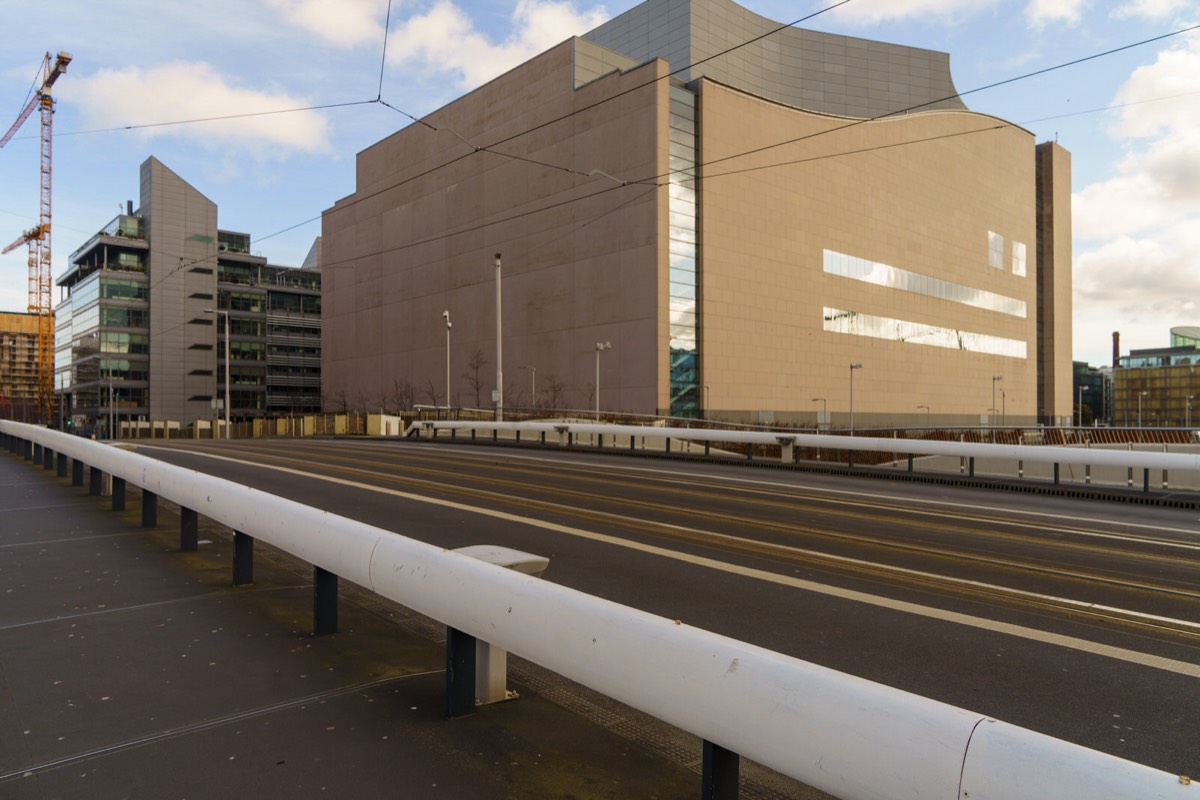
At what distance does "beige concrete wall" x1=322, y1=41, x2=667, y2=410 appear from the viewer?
5669cm

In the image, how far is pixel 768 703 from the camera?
233 centimetres

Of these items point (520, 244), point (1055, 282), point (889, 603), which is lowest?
point (889, 603)

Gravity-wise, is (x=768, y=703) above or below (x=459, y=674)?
above

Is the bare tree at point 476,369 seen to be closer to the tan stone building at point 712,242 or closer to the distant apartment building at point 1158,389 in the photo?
the tan stone building at point 712,242

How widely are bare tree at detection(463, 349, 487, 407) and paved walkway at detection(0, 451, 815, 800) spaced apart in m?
62.6

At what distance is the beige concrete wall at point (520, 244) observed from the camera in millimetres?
56688

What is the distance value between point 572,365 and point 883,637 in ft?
184

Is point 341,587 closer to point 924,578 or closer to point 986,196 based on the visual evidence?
point 924,578

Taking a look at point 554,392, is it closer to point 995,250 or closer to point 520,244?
point 520,244

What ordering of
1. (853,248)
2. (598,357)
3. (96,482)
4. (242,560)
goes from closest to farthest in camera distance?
(242,560), (96,482), (598,357), (853,248)

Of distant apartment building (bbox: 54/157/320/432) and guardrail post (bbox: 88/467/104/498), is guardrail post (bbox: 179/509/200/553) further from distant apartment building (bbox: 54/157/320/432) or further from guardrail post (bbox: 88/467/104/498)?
distant apartment building (bbox: 54/157/320/432)

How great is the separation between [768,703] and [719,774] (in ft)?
1.69

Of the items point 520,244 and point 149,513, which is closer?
point 149,513

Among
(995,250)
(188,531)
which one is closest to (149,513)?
(188,531)
